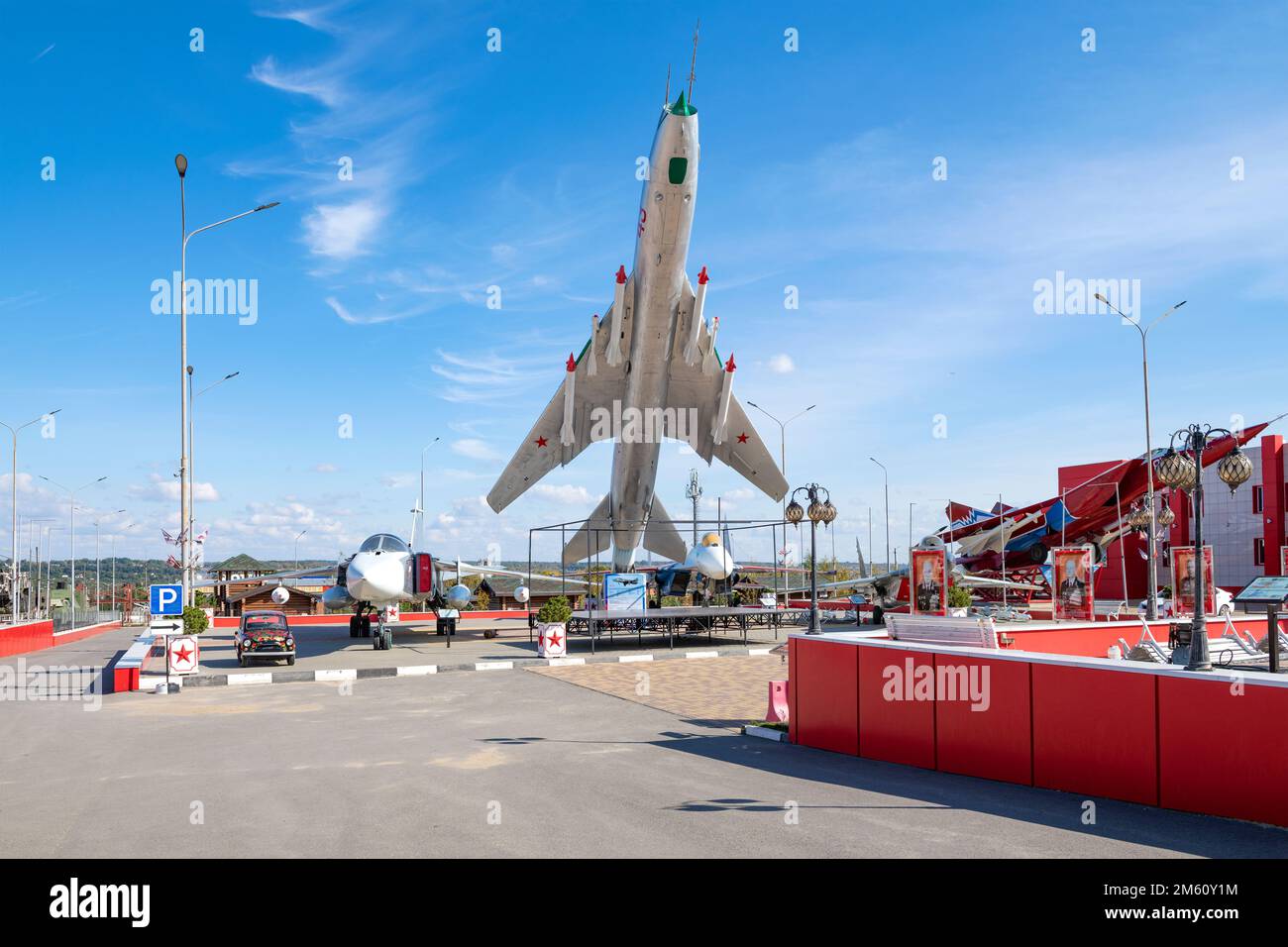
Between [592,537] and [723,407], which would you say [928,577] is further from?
[592,537]

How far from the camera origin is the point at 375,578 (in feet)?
79.0

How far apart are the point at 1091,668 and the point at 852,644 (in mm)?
2797

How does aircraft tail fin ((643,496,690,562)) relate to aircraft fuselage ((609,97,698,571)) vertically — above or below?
below

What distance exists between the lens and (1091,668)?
7.93 meters

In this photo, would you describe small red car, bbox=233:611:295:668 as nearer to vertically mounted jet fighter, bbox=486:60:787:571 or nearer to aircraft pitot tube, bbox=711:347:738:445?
vertically mounted jet fighter, bbox=486:60:787:571

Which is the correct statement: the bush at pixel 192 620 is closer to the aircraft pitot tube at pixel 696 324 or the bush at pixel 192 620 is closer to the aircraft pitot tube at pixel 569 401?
the aircraft pitot tube at pixel 569 401

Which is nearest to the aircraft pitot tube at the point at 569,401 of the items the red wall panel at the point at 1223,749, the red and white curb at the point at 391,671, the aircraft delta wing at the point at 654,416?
the aircraft delta wing at the point at 654,416

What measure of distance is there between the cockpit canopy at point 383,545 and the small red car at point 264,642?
338 centimetres

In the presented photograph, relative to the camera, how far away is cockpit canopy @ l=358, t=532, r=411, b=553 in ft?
84.8

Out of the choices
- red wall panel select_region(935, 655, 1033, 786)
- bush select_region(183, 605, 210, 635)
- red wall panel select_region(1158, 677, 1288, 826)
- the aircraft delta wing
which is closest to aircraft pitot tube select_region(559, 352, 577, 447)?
the aircraft delta wing

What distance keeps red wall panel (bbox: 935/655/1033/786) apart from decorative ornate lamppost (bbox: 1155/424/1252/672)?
145cm
